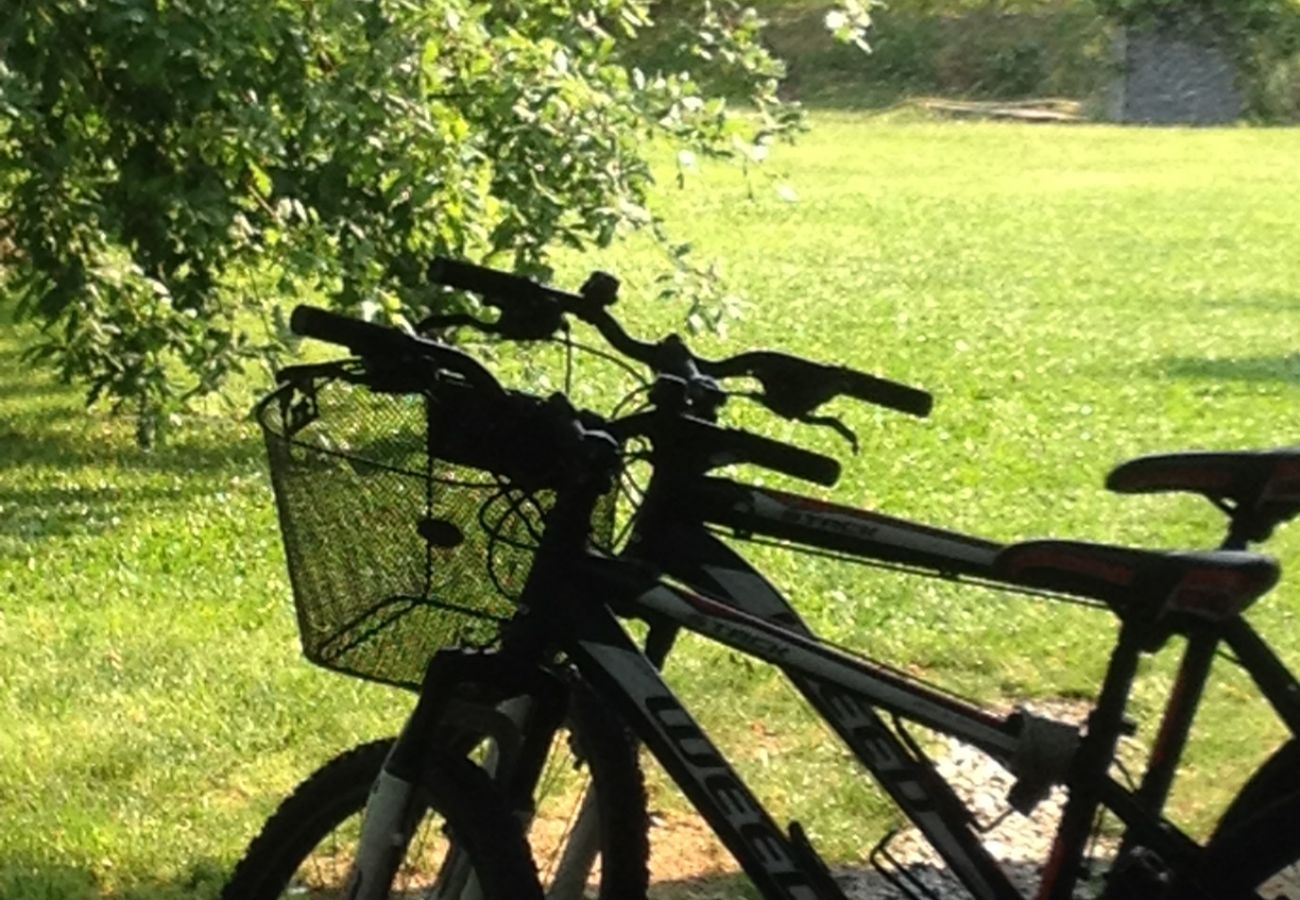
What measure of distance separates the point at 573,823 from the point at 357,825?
10.2 inches

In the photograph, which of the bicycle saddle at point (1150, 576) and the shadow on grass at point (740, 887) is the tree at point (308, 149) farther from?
the bicycle saddle at point (1150, 576)

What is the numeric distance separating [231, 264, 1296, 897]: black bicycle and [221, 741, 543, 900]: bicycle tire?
6 centimetres

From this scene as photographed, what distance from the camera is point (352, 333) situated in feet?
6.83

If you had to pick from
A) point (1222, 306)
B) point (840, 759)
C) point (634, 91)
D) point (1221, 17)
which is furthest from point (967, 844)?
point (1221, 17)

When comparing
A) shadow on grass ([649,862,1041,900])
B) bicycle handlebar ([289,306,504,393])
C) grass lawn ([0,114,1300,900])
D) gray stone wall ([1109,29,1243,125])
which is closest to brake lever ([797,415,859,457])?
bicycle handlebar ([289,306,504,393])

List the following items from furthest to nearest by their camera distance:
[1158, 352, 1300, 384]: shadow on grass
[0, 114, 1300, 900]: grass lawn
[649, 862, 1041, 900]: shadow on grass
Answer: [1158, 352, 1300, 384]: shadow on grass
[0, 114, 1300, 900]: grass lawn
[649, 862, 1041, 900]: shadow on grass

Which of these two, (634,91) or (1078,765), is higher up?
(634,91)

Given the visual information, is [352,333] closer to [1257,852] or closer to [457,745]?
[457,745]

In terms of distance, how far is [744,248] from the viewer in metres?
15.7

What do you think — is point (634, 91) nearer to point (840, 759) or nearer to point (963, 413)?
point (840, 759)

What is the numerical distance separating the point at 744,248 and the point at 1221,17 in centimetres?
1658

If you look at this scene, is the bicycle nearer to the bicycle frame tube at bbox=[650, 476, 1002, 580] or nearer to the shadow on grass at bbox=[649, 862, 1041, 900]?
the bicycle frame tube at bbox=[650, 476, 1002, 580]

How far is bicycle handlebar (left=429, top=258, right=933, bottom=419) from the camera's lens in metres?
2.21

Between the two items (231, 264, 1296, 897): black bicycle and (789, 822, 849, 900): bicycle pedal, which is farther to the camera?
(789, 822, 849, 900): bicycle pedal
